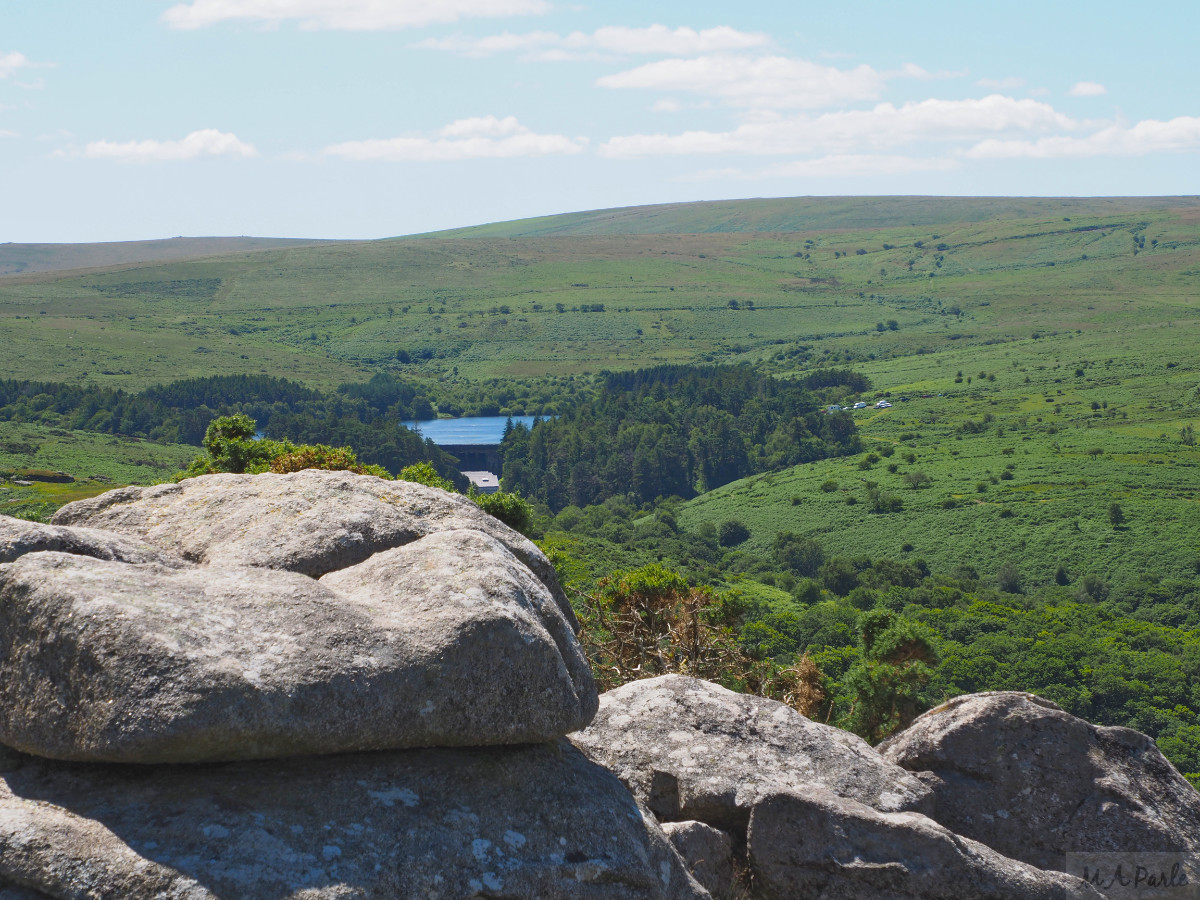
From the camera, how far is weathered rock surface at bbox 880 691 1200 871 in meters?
14.9

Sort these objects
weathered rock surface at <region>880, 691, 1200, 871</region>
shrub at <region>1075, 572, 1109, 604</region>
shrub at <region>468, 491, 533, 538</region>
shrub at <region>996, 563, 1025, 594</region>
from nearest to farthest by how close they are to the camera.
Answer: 1. weathered rock surface at <region>880, 691, 1200, 871</region>
2. shrub at <region>468, 491, 533, 538</region>
3. shrub at <region>1075, 572, 1109, 604</region>
4. shrub at <region>996, 563, 1025, 594</region>

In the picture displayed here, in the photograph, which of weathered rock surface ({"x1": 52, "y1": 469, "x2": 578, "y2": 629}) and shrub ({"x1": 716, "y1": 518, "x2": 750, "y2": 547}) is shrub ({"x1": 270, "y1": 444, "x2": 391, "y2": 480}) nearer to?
weathered rock surface ({"x1": 52, "y1": 469, "x2": 578, "y2": 629})

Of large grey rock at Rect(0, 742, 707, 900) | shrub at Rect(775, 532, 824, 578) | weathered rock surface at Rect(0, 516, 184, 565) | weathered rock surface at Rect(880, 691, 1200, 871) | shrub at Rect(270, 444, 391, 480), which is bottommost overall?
shrub at Rect(775, 532, 824, 578)

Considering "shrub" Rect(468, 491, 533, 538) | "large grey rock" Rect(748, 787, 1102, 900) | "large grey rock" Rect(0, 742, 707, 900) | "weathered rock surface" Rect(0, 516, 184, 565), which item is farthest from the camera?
"shrub" Rect(468, 491, 533, 538)

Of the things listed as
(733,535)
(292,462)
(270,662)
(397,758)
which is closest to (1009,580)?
(733,535)

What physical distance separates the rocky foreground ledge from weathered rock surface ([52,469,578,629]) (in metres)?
0.04

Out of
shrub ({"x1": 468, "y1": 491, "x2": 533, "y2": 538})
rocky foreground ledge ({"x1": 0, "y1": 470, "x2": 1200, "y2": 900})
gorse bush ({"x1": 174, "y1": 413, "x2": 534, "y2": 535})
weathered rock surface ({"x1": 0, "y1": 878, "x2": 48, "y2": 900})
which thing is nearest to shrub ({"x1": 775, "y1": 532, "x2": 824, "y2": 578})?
gorse bush ({"x1": 174, "y1": 413, "x2": 534, "y2": 535})

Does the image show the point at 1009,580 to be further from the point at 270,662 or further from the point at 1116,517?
the point at 270,662

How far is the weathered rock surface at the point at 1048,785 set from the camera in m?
14.9

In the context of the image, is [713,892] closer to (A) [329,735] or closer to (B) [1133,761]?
(A) [329,735]

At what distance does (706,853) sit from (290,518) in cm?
673

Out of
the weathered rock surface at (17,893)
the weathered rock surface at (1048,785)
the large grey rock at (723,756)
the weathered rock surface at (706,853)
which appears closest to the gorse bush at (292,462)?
the large grey rock at (723,756)

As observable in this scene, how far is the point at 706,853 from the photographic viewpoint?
44.3ft

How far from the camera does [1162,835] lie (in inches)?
584
